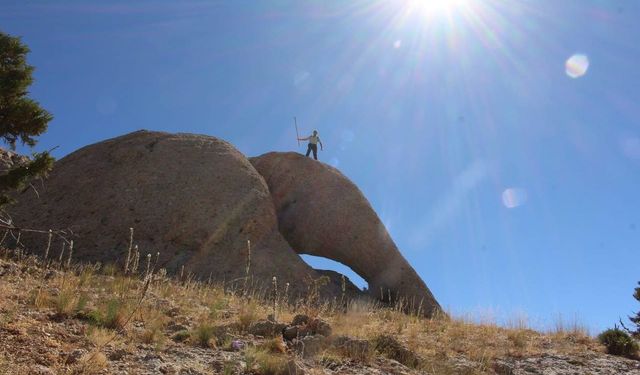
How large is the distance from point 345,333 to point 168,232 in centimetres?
1055

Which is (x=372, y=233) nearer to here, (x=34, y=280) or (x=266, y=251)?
(x=266, y=251)

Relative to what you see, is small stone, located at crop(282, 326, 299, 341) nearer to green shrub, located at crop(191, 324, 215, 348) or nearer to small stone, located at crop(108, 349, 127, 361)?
green shrub, located at crop(191, 324, 215, 348)

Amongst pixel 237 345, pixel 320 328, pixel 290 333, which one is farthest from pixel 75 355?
pixel 320 328

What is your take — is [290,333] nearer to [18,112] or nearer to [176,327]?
[176,327]

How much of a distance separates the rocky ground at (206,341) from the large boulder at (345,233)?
9856mm

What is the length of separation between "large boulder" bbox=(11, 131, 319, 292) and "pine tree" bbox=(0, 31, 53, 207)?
17.5 feet

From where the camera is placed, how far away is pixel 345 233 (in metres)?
22.4

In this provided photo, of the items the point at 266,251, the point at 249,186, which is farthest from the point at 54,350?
the point at 249,186

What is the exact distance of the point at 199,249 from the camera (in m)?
17.6

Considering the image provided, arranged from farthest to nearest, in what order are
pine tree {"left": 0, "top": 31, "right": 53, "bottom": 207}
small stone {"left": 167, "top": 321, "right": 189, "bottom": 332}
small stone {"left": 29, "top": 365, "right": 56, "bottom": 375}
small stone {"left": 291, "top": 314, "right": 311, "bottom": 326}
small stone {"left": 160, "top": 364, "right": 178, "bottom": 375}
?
1. pine tree {"left": 0, "top": 31, "right": 53, "bottom": 207}
2. small stone {"left": 291, "top": 314, "right": 311, "bottom": 326}
3. small stone {"left": 167, "top": 321, "right": 189, "bottom": 332}
4. small stone {"left": 160, "top": 364, "right": 178, "bottom": 375}
5. small stone {"left": 29, "top": 365, "right": 56, "bottom": 375}

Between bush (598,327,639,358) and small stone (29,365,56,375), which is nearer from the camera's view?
small stone (29,365,56,375)

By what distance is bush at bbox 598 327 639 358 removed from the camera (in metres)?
11.3

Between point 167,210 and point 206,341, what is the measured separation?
11.5 m

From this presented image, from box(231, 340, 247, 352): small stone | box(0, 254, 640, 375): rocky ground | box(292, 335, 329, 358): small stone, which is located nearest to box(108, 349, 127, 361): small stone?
box(0, 254, 640, 375): rocky ground
